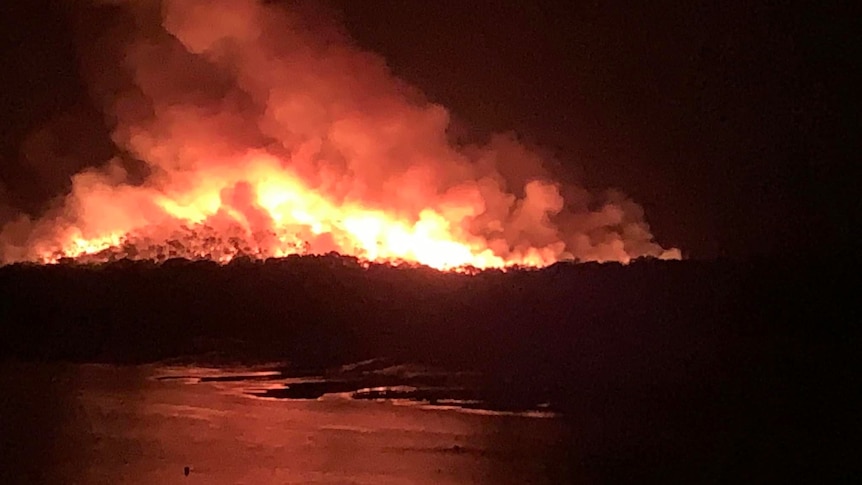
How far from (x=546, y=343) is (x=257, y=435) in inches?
713

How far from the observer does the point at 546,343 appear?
31.3 metres

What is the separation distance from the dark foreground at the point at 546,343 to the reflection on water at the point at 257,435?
13cm

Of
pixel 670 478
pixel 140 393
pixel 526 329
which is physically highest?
pixel 526 329

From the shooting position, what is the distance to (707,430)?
15953 mm

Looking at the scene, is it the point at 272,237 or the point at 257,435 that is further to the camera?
the point at 272,237

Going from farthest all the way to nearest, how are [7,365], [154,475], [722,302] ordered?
[722,302], [7,365], [154,475]

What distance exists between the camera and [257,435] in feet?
46.2

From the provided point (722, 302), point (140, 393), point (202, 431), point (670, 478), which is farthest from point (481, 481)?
point (722, 302)

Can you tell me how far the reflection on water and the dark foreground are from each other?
0.13m

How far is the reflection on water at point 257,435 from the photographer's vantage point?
1195 cm

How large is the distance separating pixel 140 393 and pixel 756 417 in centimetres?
1005

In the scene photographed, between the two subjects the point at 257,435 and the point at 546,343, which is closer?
the point at 257,435

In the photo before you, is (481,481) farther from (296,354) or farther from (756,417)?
(296,354)

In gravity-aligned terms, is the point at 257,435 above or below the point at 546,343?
below
